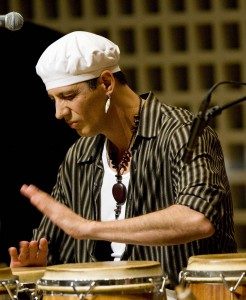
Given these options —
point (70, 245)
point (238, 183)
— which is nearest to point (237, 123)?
point (238, 183)

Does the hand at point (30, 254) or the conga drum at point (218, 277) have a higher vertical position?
the hand at point (30, 254)

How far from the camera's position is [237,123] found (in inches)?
200

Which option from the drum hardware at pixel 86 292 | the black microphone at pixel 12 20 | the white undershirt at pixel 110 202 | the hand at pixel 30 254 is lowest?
the drum hardware at pixel 86 292

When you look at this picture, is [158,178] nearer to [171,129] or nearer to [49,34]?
[171,129]

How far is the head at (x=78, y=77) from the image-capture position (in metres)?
3.35

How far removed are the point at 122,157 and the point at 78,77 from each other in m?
0.35

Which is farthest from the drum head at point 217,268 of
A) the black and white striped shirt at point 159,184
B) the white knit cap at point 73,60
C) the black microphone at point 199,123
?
the white knit cap at point 73,60

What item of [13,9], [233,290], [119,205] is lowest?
[233,290]

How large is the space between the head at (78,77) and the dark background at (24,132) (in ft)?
4.15

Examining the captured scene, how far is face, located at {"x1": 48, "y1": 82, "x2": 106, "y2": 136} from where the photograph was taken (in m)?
3.36

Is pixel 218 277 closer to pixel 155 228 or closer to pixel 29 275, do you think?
pixel 155 228

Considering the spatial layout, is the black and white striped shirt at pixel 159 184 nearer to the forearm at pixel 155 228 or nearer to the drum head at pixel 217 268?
the forearm at pixel 155 228

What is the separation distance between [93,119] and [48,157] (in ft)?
4.67

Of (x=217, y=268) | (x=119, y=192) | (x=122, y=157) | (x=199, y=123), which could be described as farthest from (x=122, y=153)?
(x=199, y=123)
